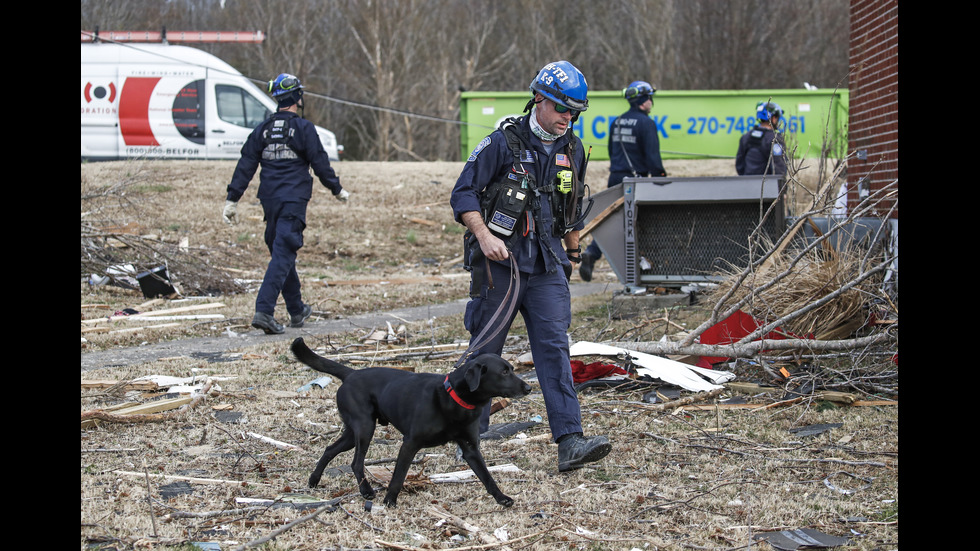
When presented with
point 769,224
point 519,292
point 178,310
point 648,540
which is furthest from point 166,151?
point 648,540

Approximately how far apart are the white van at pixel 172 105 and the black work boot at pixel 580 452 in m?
17.1

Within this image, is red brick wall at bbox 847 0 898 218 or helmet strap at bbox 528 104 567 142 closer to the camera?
helmet strap at bbox 528 104 567 142

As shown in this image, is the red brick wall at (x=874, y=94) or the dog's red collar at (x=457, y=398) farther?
the red brick wall at (x=874, y=94)

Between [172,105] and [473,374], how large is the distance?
62.2 ft

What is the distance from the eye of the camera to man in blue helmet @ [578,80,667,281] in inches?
409

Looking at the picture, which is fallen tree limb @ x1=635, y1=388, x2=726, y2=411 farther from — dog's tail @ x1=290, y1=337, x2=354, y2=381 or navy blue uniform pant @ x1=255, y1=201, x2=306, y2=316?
navy blue uniform pant @ x1=255, y1=201, x2=306, y2=316

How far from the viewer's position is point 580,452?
173 inches

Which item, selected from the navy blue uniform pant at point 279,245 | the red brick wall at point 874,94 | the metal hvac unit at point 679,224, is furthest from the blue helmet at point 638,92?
the navy blue uniform pant at point 279,245

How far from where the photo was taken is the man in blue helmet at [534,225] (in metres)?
4.51

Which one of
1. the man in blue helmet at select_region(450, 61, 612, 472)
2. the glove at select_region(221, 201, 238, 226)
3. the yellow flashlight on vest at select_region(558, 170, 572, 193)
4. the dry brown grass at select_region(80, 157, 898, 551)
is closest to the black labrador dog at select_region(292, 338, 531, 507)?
the dry brown grass at select_region(80, 157, 898, 551)

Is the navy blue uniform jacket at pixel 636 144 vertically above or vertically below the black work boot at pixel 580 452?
above

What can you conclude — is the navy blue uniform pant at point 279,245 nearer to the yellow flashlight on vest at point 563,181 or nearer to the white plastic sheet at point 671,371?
the white plastic sheet at point 671,371

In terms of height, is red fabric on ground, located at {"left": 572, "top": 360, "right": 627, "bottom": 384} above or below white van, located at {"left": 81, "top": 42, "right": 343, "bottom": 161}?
below

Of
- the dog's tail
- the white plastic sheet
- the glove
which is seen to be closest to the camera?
the dog's tail
